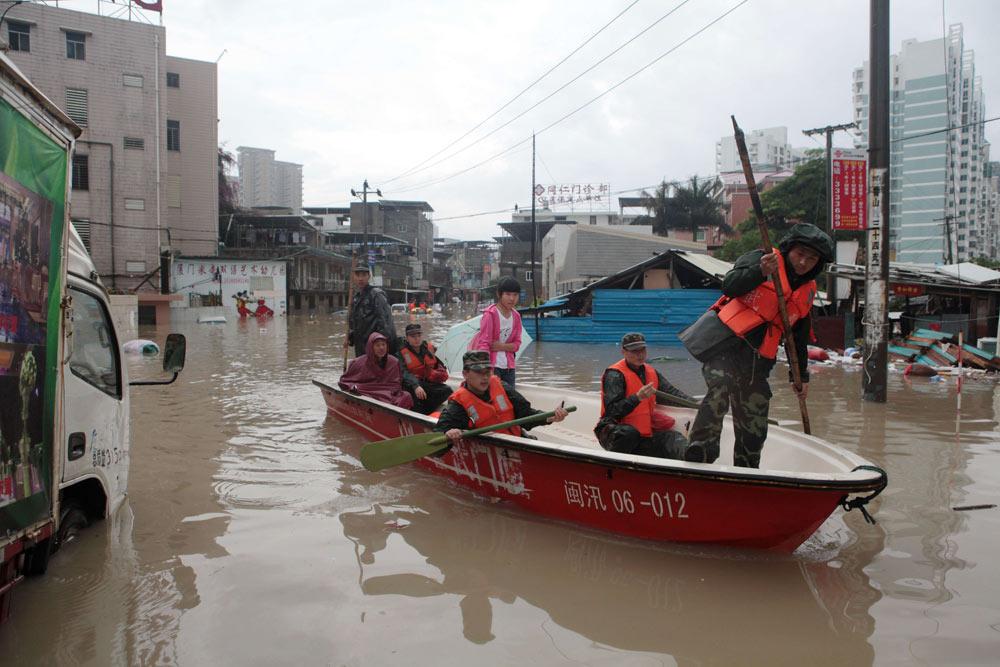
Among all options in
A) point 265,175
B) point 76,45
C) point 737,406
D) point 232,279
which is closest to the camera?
point 737,406

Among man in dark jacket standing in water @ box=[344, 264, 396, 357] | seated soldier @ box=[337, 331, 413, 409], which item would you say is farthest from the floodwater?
man in dark jacket standing in water @ box=[344, 264, 396, 357]

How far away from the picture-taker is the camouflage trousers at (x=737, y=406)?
455 centimetres

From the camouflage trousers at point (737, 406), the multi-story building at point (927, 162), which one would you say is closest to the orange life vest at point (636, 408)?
the camouflage trousers at point (737, 406)

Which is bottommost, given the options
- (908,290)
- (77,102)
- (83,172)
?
(908,290)

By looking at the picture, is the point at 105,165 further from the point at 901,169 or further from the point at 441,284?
the point at 901,169

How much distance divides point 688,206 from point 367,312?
143 ft

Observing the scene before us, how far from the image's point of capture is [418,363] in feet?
27.0

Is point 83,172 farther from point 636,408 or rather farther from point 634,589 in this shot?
point 634,589

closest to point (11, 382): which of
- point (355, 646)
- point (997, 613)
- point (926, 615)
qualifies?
point (355, 646)

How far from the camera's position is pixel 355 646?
3510 millimetres

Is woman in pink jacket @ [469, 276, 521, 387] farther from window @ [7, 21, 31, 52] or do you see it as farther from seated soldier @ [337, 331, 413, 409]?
window @ [7, 21, 31, 52]

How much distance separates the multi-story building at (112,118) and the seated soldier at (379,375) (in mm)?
29265

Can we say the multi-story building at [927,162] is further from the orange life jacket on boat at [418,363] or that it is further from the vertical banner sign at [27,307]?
the vertical banner sign at [27,307]

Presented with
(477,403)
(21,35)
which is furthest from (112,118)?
(477,403)
